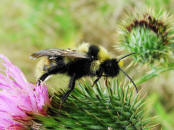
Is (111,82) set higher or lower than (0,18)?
lower

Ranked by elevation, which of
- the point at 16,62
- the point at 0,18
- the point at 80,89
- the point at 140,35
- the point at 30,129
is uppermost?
the point at 0,18

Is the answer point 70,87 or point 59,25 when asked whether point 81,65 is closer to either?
point 70,87

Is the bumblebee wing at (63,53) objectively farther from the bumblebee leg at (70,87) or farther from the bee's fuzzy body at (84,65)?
the bumblebee leg at (70,87)

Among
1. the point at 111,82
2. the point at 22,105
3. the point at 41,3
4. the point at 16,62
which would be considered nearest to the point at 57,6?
the point at 41,3

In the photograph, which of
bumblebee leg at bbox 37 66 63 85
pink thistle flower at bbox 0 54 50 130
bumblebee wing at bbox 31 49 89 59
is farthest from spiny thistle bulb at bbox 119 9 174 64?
pink thistle flower at bbox 0 54 50 130

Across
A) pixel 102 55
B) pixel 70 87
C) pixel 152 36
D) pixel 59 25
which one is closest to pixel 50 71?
pixel 70 87

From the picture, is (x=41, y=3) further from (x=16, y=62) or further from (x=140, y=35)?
(x=140, y=35)
